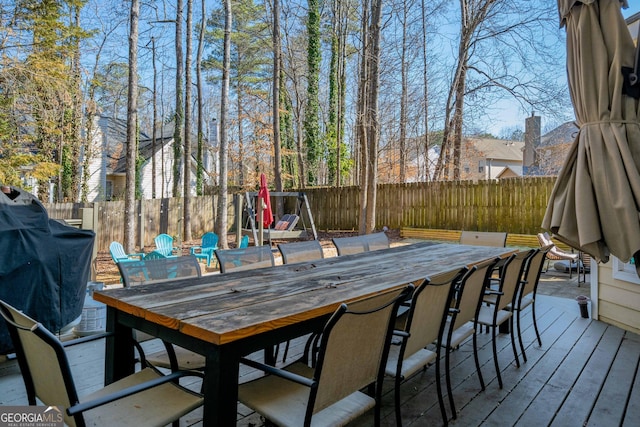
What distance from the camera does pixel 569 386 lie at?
2635 mm

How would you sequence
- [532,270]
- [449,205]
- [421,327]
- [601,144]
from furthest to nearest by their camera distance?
[449,205], [532,270], [421,327], [601,144]

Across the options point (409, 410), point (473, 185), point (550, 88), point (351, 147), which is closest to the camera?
point (409, 410)

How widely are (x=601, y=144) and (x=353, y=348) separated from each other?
1.47 meters

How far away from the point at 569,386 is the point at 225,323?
2427mm

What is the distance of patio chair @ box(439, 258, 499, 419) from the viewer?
7.43ft

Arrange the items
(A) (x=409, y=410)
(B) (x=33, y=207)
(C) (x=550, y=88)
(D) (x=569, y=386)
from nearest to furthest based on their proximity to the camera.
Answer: (A) (x=409, y=410), (D) (x=569, y=386), (B) (x=33, y=207), (C) (x=550, y=88)

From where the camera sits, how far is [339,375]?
5.02 feet

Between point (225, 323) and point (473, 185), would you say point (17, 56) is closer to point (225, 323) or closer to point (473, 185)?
point (225, 323)

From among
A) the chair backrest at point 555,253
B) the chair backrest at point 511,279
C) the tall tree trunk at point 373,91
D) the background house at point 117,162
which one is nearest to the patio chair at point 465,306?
the chair backrest at point 511,279

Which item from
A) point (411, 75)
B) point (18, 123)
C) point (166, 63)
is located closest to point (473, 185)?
point (411, 75)

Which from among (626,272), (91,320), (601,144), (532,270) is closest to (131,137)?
(91,320)

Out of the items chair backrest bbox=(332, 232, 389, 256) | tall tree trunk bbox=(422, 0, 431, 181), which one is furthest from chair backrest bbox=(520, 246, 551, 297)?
tall tree trunk bbox=(422, 0, 431, 181)

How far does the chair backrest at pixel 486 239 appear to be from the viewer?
4.76 metres

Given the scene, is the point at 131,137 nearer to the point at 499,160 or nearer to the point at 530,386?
the point at 530,386
